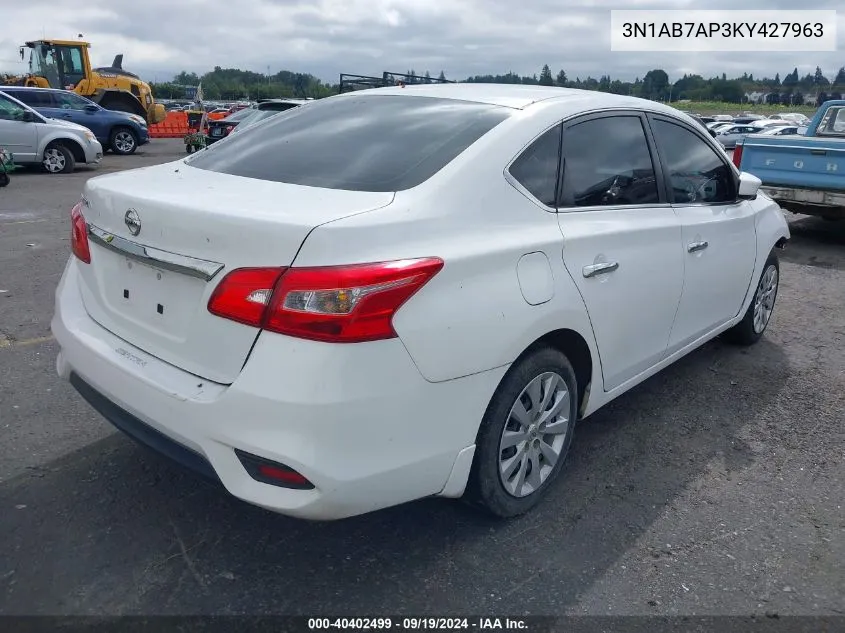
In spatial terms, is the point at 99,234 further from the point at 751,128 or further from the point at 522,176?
the point at 751,128

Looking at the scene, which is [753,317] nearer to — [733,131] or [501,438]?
[501,438]

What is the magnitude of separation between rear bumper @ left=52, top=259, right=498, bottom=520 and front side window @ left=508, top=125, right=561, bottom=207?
79 cm

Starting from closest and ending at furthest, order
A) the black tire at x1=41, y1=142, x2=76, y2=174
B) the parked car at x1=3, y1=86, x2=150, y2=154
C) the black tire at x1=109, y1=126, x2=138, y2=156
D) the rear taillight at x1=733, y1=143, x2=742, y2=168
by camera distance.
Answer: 1. the rear taillight at x1=733, y1=143, x2=742, y2=168
2. the black tire at x1=41, y1=142, x2=76, y2=174
3. the parked car at x1=3, y1=86, x2=150, y2=154
4. the black tire at x1=109, y1=126, x2=138, y2=156

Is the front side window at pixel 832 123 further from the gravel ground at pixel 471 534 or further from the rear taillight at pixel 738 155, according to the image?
the gravel ground at pixel 471 534

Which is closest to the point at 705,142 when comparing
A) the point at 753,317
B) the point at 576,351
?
the point at 753,317

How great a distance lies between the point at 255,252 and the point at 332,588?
1209 millimetres

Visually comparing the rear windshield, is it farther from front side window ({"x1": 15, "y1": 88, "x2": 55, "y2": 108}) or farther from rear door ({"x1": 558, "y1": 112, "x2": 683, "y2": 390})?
front side window ({"x1": 15, "y1": 88, "x2": 55, "y2": 108})

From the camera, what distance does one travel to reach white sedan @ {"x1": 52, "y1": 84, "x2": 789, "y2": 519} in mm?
2201

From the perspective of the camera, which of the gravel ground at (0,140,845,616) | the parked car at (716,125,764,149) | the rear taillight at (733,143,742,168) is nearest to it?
the gravel ground at (0,140,845,616)

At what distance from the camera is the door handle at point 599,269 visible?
2967 mm

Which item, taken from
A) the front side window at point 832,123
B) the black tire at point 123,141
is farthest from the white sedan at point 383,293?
the black tire at point 123,141

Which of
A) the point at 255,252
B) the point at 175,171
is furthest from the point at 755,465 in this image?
the point at 175,171

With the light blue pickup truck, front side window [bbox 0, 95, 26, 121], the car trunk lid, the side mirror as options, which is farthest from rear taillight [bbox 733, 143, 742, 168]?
front side window [bbox 0, 95, 26, 121]

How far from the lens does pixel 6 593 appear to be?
2.46 metres
